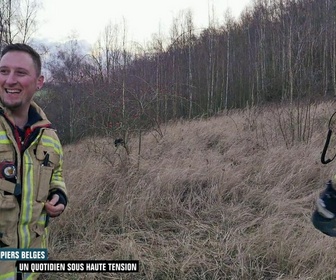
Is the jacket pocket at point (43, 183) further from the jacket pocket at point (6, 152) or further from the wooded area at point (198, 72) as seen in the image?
the wooded area at point (198, 72)

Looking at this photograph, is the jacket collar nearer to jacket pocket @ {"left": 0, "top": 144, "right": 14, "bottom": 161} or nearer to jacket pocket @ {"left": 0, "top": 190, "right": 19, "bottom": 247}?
jacket pocket @ {"left": 0, "top": 144, "right": 14, "bottom": 161}

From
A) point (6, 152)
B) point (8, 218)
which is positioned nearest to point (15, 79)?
point (6, 152)

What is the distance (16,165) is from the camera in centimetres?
129

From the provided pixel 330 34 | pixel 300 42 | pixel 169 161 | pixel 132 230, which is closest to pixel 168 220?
pixel 132 230

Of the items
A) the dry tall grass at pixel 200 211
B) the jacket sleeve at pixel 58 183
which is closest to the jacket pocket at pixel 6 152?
the jacket sleeve at pixel 58 183

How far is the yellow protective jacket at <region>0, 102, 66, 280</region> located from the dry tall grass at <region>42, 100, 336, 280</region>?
1354mm

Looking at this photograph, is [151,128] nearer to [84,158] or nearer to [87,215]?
[84,158]

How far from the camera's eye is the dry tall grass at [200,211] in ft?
8.54

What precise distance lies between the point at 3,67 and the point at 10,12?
16369 millimetres

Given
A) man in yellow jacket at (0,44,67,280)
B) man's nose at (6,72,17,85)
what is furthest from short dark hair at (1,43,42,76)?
man's nose at (6,72,17,85)

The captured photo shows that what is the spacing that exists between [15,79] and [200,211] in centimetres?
273

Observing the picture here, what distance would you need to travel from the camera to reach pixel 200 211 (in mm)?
3631

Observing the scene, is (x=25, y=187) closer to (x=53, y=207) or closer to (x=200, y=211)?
(x=53, y=207)

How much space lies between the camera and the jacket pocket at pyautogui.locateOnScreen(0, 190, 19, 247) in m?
1.25
